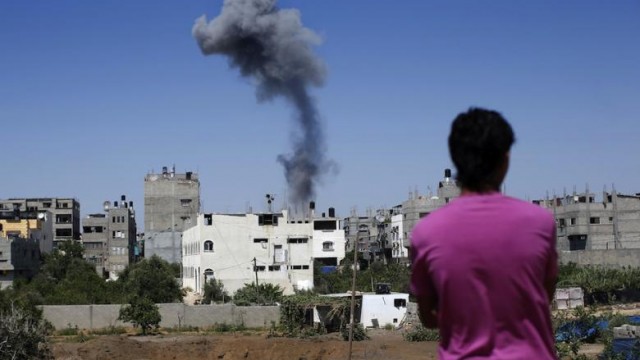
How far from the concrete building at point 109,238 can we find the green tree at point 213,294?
136ft

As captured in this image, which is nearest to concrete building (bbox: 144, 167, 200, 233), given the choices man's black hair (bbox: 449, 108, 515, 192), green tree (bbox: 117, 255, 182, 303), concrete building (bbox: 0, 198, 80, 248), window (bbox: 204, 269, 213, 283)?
concrete building (bbox: 0, 198, 80, 248)

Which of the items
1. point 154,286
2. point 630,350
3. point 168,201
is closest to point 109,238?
point 168,201

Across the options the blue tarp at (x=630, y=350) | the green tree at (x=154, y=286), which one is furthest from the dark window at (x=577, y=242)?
the blue tarp at (x=630, y=350)

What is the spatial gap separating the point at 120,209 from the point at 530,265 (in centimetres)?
9742

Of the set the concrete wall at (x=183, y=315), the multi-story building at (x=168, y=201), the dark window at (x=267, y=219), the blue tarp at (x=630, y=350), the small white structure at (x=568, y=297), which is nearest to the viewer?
the blue tarp at (x=630, y=350)

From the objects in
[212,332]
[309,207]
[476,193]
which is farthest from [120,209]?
[476,193]

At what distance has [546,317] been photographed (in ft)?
9.14

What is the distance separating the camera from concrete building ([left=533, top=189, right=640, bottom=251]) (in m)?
76.2

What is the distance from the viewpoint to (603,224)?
76.4 m

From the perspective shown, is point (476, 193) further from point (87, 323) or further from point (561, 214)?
point (561, 214)

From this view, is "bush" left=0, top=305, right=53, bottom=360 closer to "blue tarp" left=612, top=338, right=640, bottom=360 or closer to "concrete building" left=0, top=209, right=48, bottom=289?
"blue tarp" left=612, top=338, right=640, bottom=360

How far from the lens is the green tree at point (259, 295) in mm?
49281

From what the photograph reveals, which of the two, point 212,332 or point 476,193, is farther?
point 212,332

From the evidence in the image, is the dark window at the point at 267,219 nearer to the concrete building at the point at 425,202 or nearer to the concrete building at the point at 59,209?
the concrete building at the point at 425,202
